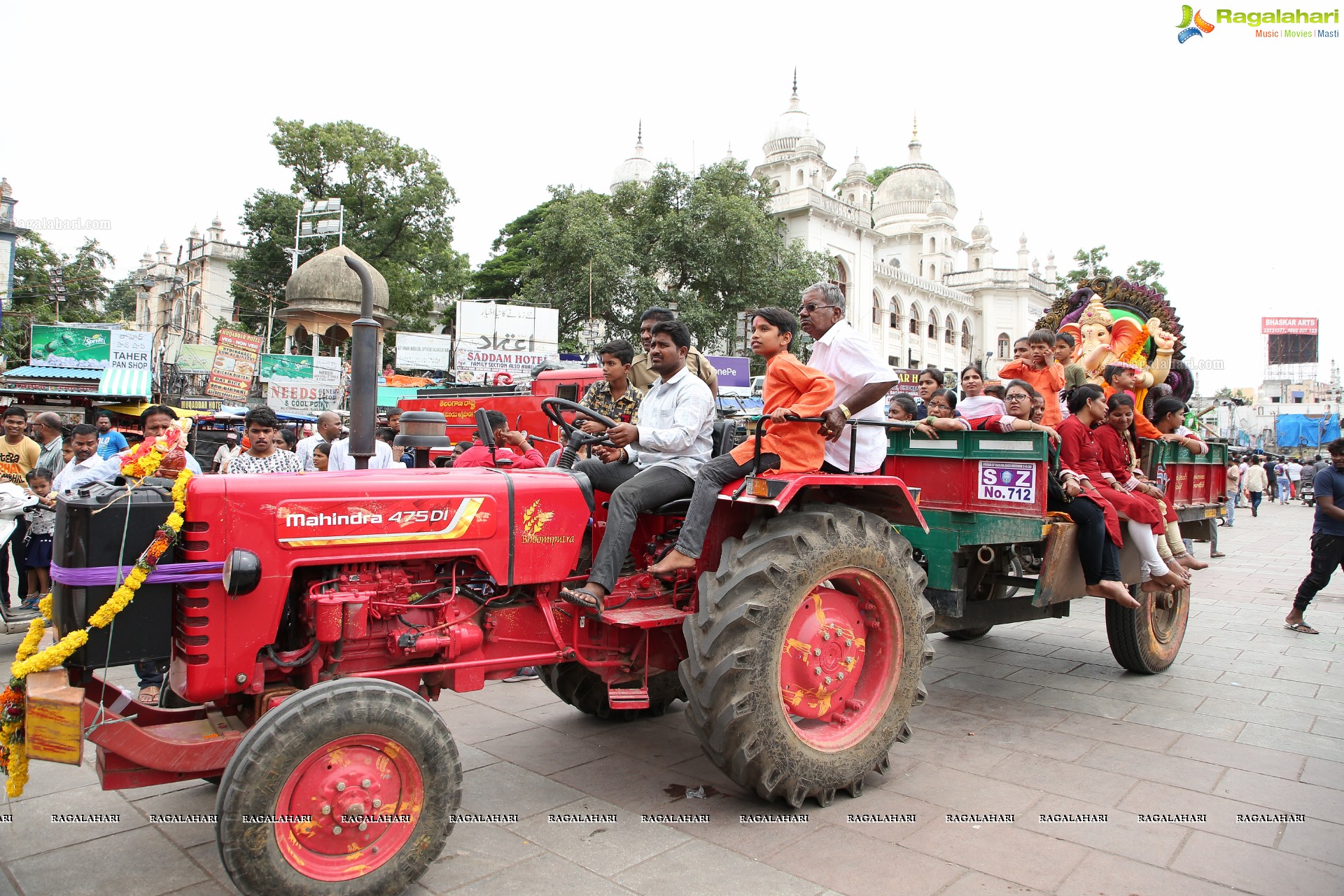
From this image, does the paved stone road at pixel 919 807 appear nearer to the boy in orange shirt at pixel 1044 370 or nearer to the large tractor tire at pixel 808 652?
the large tractor tire at pixel 808 652

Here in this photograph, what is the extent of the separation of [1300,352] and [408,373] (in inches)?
2276

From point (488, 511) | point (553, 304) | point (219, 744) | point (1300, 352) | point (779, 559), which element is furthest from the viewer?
point (1300, 352)

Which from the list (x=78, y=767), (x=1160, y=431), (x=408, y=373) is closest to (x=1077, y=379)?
(x=1160, y=431)

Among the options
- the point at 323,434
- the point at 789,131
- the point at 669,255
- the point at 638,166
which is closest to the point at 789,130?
the point at 789,131

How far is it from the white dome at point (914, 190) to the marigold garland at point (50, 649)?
56991 millimetres

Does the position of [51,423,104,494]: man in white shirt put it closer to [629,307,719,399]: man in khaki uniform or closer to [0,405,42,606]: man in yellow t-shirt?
[0,405,42,606]: man in yellow t-shirt

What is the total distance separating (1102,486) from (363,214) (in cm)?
3256

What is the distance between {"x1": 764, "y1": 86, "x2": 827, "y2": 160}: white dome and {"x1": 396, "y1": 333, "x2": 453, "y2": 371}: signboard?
24.5 m

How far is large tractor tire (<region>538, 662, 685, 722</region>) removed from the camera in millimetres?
4539

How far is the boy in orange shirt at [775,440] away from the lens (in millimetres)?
3639

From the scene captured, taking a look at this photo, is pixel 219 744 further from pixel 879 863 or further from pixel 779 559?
pixel 879 863

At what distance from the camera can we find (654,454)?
12.9ft

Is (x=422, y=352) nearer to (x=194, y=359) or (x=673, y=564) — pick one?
(x=194, y=359)

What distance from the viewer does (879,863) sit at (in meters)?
3.12
